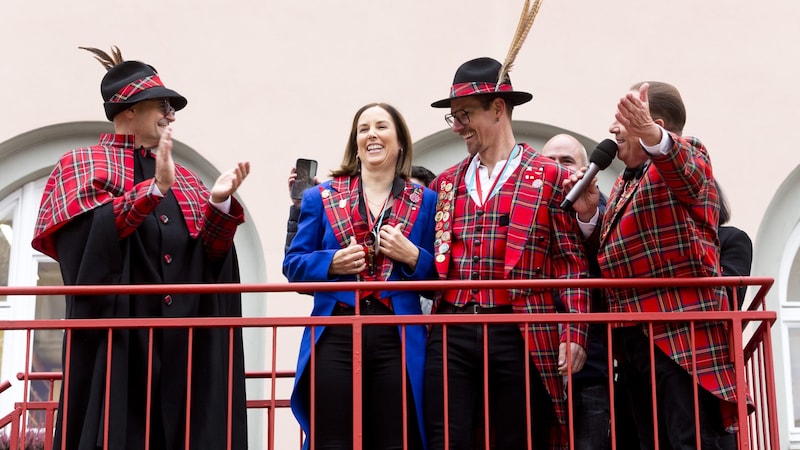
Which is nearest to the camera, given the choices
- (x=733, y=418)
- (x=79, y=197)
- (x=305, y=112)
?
(x=733, y=418)

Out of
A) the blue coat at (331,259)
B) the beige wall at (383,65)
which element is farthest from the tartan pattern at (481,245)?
the beige wall at (383,65)

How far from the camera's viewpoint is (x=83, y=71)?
8.25 m

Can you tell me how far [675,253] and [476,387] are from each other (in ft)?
3.07

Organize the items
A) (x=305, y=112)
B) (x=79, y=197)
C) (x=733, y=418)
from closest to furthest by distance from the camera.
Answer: (x=733, y=418), (x=79, y=197), (x=305, y=112)

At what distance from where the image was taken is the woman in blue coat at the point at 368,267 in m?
5.38

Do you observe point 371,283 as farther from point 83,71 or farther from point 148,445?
point 83,71

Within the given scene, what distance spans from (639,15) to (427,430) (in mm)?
3838

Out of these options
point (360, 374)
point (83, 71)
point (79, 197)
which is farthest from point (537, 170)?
point (83, 71)

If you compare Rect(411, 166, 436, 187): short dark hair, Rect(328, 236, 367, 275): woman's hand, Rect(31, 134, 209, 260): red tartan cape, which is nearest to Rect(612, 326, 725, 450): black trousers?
Rect(328, 236, 367, 275): woman's hand

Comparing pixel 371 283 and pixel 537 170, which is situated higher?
pixel 537 170

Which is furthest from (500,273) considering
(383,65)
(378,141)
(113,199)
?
(383,65)

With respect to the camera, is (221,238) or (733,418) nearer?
(733,418)

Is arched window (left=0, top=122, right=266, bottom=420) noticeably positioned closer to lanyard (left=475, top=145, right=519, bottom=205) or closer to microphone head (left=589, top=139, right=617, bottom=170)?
lanyard (left=475, top=145, right=519, bottom=205)

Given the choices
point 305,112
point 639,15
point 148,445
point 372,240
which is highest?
point 639,15
